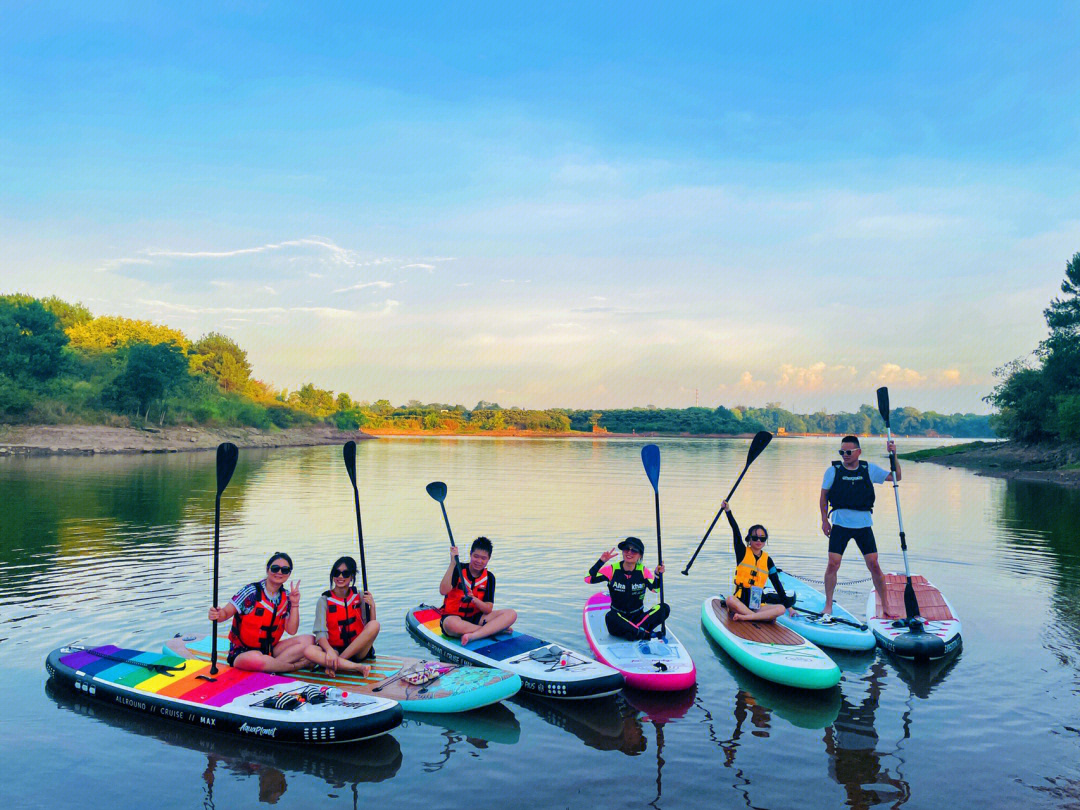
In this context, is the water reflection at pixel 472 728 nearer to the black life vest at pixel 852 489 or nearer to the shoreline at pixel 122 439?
the black life vest at pixel 852 489

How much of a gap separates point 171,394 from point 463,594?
67051mm

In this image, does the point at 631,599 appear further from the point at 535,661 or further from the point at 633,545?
the point at 535,661

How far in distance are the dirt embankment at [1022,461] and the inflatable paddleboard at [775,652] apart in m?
32.9

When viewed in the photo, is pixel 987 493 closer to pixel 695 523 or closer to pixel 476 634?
pixel 695 523

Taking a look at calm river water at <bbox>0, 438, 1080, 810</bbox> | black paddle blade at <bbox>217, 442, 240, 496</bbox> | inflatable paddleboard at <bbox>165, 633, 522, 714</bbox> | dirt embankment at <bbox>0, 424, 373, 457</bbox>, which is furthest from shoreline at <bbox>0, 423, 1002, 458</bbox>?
inflatable paddleboard at <bbox>165, 633, 522, 714</bbox>

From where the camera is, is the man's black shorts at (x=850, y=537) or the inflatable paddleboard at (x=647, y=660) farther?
the man's black shorts at (x=850, y=537)

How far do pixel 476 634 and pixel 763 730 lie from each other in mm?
3059

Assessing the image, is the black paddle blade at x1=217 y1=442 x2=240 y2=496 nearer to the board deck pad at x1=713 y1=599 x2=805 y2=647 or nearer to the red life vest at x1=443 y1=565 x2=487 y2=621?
the red life vest at x1=443 y1=565 x2=487 y2=621

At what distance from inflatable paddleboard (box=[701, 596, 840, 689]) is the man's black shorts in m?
1.33

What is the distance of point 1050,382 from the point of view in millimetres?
45656

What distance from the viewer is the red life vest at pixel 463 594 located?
862cm

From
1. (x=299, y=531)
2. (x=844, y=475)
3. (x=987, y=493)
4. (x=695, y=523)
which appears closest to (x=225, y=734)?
(x=844, y=475)

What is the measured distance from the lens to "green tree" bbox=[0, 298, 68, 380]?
174 ft

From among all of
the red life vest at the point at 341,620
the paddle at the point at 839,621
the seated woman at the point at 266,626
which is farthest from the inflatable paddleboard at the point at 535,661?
the paddle at the point at 839,621
